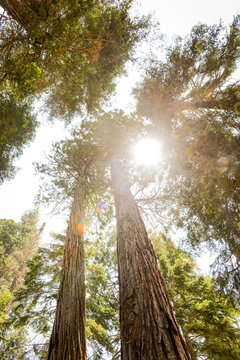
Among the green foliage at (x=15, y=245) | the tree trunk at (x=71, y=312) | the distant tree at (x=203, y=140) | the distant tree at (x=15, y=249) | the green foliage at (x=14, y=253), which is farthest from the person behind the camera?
the green foliage at (x=15, y=245)

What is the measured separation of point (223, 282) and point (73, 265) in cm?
346

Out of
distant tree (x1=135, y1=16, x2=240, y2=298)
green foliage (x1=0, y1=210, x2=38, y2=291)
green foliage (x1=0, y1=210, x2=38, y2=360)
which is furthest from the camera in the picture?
green foliage (x1=0, y1=210, x2=38, y2=291)

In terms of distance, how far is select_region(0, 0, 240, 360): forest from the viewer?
2.77 m

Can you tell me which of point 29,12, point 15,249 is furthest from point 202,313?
point 15,249

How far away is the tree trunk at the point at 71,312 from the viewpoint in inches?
99.5

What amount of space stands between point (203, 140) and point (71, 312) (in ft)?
13.3

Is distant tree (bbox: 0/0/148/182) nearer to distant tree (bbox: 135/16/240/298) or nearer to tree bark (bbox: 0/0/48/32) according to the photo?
tree bark (bbox: 0/0/48/32)

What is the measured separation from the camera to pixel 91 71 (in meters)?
5.49

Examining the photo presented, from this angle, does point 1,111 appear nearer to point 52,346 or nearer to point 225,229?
point 52,346

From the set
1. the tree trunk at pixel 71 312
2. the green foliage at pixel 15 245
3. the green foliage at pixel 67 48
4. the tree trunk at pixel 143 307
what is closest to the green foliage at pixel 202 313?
the tree trunk at pixel 143 307

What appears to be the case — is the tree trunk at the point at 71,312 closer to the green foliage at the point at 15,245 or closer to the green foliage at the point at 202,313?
the green foliage at the point at 202,313

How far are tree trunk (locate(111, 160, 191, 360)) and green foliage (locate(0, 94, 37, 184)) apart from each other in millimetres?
5194

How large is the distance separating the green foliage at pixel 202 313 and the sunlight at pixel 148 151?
280 centimetres

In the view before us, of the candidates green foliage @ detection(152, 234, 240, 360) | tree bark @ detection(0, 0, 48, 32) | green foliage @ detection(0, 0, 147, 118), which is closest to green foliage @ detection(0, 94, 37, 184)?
green foliage @ detection(0, 0, 147, 118)
